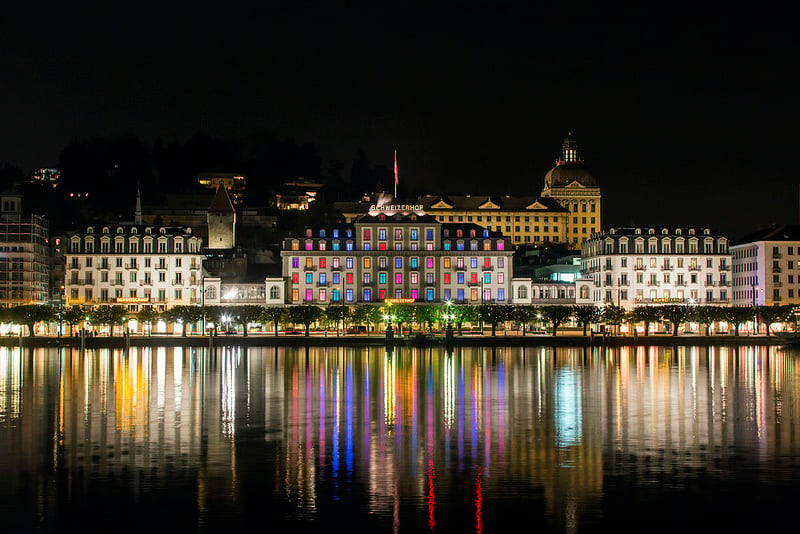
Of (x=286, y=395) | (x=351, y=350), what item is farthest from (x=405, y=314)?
(x=286, y=395)

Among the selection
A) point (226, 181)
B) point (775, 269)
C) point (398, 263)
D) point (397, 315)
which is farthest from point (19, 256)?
point (775, 269)

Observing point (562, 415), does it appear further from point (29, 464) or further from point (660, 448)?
point (29, 464)

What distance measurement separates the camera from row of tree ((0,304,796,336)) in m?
113

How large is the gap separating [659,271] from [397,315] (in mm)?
33825

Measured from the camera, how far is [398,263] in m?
132

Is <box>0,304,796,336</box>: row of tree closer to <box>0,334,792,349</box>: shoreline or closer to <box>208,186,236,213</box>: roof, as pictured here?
<box>0,334,792,349</box>: shoreline

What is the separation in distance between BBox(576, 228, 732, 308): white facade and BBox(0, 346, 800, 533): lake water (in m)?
69.6

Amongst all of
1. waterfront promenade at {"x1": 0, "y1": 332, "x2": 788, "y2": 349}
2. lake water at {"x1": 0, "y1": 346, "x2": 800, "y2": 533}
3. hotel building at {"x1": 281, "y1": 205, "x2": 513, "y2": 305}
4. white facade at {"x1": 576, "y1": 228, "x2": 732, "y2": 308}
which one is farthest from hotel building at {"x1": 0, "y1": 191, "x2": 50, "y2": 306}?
lake water at {"x1": 0, "y1": 346, "x2": 800, "y2": 533}

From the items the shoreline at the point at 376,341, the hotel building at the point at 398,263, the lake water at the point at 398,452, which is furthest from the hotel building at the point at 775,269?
the lake water at the point at 398,452

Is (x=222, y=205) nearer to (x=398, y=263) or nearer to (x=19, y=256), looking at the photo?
(x=19, y=256)

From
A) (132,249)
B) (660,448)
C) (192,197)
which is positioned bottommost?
(660,448)

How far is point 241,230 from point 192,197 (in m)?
17.8

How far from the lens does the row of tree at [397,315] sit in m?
113

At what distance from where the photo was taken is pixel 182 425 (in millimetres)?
39250
